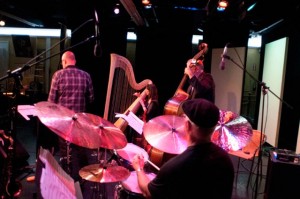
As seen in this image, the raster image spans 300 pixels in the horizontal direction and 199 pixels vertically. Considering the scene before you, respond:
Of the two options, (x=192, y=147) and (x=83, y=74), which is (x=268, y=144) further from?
(x=192, y=147)

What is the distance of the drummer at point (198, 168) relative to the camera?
61.8 inches

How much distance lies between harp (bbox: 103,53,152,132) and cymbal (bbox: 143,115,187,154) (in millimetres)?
1140

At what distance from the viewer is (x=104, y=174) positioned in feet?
8.10

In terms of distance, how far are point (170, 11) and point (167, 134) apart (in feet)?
15.5

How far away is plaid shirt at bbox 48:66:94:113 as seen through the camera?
3791 millimetres

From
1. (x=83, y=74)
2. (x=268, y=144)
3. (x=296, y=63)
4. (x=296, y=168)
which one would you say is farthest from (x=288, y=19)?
(x=83, y=74)

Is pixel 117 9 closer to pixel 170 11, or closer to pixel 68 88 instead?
pixel 170 11

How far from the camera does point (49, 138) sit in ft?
15.8

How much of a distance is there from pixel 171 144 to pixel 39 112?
40.0 inches

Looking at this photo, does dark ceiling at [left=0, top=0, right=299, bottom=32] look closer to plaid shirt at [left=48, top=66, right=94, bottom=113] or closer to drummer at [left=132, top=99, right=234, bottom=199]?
plaid shirt at [left=48, top=66, right=94, bottom=113]

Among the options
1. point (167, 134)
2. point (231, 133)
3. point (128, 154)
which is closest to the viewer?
point (167, 134)

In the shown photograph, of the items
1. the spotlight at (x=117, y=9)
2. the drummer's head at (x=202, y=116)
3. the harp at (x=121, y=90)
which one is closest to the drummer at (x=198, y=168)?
the drummer's head at (x=202, y=116)

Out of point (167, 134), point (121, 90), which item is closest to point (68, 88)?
point (121, 90)

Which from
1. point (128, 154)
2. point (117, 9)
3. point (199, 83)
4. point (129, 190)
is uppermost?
point (117, 9)
